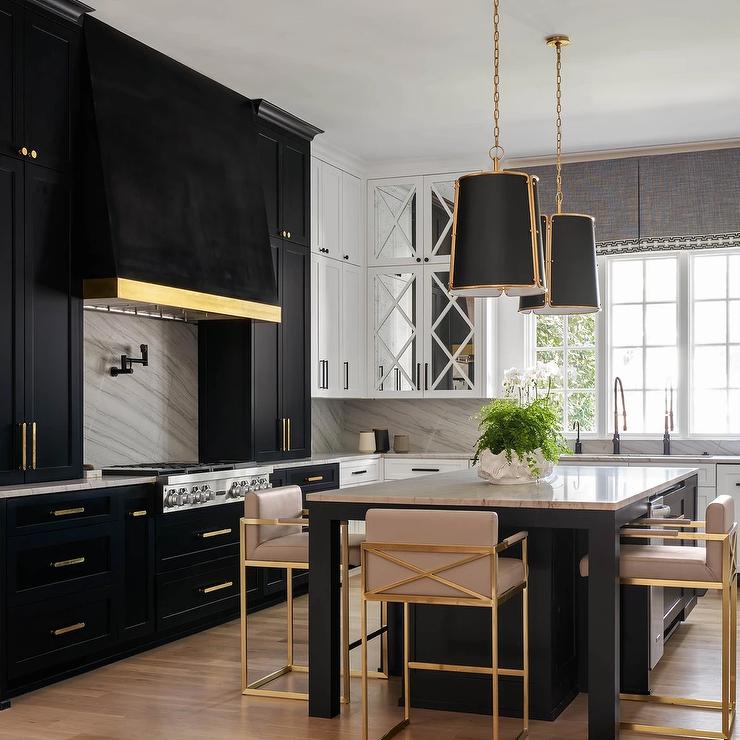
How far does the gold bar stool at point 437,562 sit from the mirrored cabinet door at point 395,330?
13.0 feet

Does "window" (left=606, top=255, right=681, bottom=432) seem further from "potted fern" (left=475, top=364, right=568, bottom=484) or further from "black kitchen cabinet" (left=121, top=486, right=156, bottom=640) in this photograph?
"black kitchen cabinet" (left=121, top=486, right=156, bottom=640)

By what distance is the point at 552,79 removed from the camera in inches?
218

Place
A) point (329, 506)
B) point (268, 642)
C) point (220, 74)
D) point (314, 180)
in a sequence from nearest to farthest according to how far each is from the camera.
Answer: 1. point (329, 506)
2. point (268, 642)
3. point (220, 74)
4. point (314, 180)

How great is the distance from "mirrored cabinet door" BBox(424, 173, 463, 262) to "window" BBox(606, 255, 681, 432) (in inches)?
48.2

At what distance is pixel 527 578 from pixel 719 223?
402 cm

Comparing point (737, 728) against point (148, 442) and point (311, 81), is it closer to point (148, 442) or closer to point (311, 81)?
point (148, 442)

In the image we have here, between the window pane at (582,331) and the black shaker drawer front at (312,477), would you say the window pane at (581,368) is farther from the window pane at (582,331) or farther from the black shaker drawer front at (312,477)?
the black shaker drawer front at (312,477)

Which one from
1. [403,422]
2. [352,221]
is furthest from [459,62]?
[403,422]

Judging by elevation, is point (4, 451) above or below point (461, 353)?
below

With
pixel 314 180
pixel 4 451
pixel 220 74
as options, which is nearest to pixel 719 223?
pixel 314 180

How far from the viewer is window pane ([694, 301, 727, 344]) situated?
7082mm

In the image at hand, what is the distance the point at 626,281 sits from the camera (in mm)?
7309

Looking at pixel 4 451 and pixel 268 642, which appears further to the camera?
pixel 268 642

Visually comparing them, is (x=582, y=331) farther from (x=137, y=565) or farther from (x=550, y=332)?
(x=137, y=565)
